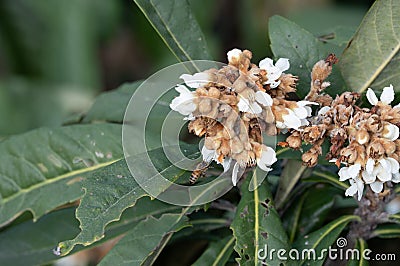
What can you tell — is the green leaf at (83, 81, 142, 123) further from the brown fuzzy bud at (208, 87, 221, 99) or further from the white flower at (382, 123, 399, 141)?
the white flower at (382, 123, 399, 141)

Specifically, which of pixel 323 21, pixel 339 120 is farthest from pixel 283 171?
pixel 323 21

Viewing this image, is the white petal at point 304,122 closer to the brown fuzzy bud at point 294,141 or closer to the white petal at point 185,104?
the brown fuzzy bud at point 294,141

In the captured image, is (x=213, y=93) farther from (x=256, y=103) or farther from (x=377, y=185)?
(x=377, y=185)

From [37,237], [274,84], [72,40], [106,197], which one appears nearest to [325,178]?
[274,84]

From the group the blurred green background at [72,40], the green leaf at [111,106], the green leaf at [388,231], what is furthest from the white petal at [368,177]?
the blurred green background at [72,40]

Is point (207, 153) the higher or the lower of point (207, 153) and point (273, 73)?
the lower

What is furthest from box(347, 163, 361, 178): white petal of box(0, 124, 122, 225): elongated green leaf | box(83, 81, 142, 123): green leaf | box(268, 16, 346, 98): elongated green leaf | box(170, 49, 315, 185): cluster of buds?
box(83, 81, 142, 123): green leaf

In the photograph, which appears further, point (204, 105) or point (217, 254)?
point (217, 254)
